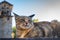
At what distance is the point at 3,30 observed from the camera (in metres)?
4.83

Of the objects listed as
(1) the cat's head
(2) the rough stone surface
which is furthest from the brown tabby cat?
(2) the rough stone surface

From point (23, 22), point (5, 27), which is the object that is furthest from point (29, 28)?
point (5, 27)

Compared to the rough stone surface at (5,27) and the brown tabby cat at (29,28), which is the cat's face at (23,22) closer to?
the brown tabby cat at (29,28)

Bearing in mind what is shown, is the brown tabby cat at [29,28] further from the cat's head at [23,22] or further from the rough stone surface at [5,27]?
the rough stone surface at [5,27]

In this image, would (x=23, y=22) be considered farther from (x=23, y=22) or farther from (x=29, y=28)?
(x=29, y=28)

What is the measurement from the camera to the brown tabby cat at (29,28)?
384 centimetres

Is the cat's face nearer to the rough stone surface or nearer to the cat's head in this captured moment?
the cat's head

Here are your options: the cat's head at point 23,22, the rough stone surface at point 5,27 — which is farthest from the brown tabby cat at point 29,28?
the rough stone surface at point 5,27

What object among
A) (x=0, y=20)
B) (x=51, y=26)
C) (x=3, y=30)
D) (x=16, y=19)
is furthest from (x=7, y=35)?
(x=51, y=26)

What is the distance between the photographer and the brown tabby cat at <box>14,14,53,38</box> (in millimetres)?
3844

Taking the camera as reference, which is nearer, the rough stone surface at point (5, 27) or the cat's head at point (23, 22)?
the cat's head at point (23, 22)

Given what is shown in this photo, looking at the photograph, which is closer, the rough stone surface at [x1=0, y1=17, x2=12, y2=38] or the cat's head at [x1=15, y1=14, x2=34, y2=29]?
the cat's head at [x1=15, y1=14, x2=34, y2=29]

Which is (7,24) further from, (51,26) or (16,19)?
(51,26)

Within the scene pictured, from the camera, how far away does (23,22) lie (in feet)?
13.0
